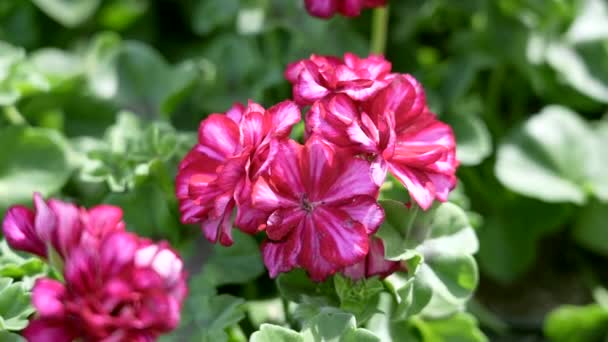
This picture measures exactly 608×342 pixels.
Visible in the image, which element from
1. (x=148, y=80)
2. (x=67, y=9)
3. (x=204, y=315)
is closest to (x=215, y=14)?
(x=148, y=80)

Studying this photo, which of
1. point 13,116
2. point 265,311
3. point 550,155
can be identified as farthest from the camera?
point 550,155

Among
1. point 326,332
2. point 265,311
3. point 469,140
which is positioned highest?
point 326,332

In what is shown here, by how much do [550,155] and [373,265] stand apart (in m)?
0.67

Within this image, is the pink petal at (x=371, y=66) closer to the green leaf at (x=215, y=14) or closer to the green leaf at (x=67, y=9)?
the green leaf at (x=215, y=14)

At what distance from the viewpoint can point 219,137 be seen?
1.18 m

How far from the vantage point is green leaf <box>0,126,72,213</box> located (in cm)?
155

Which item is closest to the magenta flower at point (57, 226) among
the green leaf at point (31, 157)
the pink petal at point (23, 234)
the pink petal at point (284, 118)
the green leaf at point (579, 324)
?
the pink petal at point (23, 234)

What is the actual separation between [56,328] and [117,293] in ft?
0.32

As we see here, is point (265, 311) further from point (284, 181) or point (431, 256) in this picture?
point (284, 181)

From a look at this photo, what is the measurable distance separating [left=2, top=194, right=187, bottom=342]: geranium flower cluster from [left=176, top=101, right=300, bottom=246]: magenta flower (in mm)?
104

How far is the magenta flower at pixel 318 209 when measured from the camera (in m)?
1.10

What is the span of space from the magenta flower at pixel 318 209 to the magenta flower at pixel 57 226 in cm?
19

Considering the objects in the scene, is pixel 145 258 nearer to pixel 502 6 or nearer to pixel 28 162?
pixel 28 162

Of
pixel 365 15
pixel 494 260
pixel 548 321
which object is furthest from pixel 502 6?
pixel 548 321
